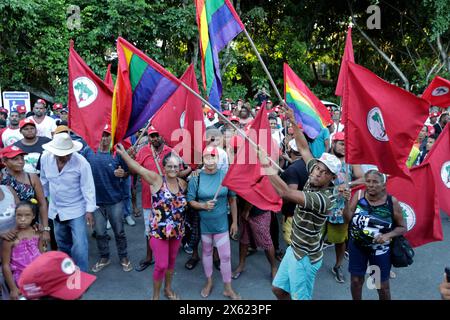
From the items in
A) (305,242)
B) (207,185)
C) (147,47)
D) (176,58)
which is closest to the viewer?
(305,242)

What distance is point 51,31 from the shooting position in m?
13.2

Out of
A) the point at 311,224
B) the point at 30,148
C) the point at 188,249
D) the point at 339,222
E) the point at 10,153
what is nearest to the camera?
the point at 311,224

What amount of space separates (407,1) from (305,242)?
1796cm

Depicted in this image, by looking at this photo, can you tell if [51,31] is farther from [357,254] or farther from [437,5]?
[437,5]

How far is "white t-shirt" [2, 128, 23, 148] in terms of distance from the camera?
20.4 feet

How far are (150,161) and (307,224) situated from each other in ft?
8.09

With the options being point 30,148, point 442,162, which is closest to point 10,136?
point 30,148

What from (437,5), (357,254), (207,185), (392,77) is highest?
(437,5)

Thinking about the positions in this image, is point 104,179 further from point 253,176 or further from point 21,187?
point 253,176

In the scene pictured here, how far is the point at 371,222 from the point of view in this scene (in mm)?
3602

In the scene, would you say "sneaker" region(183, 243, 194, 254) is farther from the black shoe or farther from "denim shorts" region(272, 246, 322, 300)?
"denim shorts" region(272, 246, 322, 300)

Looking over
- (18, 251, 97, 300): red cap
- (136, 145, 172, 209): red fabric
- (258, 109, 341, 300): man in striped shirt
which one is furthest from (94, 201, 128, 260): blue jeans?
(18, 251, 97, 300): red cap

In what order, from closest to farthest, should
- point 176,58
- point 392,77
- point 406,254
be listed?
point 406,254 < point 176,58 < point 392,77
